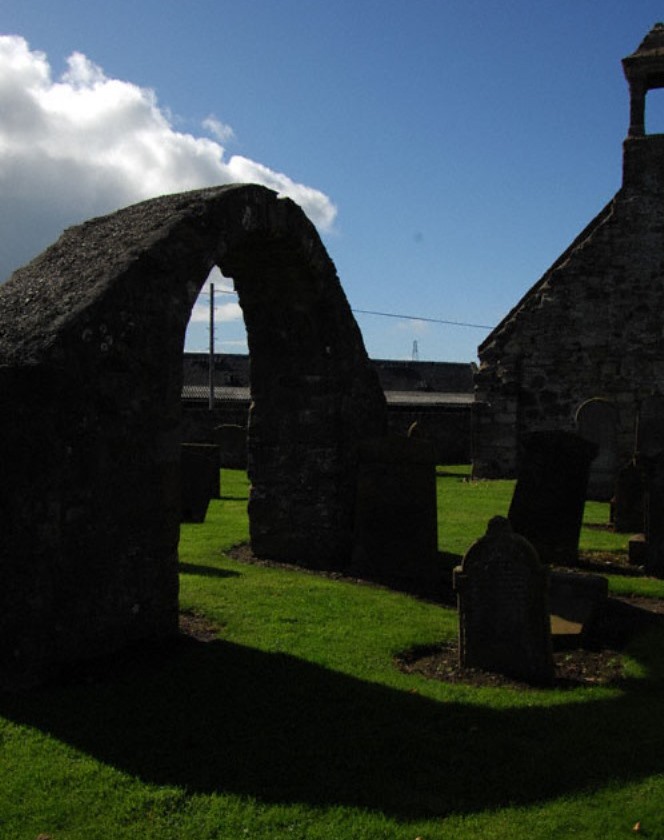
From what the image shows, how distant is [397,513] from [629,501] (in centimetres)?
503

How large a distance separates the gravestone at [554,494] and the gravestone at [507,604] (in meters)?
4.31

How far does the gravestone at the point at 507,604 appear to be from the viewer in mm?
6039

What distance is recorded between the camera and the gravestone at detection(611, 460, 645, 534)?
12672 mm

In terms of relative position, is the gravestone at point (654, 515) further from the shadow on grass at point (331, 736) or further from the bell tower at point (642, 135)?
the bell tower at point (642, 135)

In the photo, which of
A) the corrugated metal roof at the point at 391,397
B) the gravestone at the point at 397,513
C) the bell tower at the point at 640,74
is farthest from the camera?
the corrugated metal roof at the point at 391,397

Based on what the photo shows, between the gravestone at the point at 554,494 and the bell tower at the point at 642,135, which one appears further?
the bell tower at the point at 642,135

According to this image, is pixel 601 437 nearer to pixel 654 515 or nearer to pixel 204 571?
pixel 654 515

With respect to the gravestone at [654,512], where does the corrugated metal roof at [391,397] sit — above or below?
above

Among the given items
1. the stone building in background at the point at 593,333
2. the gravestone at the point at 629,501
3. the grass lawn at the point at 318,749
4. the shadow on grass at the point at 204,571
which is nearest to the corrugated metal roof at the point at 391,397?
the stone building in background at the point at 593,333

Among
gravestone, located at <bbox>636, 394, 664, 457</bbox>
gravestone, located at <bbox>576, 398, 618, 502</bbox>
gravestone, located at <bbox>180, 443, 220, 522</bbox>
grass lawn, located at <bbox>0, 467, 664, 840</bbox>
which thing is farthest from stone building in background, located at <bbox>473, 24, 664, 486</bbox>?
grass lawn, located at <bbox>0, 467, 664, 840</bbox>

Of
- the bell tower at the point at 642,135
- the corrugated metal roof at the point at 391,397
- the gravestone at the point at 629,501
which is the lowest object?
the gravestone at the point at 629,501

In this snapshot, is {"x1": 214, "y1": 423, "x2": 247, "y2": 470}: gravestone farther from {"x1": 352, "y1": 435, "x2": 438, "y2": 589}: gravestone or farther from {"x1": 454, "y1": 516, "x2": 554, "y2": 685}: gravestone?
{"x1": 454, "y1": 516, "x2": 554, "y2": 685}: gravestone

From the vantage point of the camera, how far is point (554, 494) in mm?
10336

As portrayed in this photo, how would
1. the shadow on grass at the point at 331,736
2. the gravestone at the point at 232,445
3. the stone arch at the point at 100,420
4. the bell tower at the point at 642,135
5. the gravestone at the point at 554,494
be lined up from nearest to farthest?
the shadow on grass at the point at 331,736
the stone arch at the point at 100,420
the gravestone at the point at 554,494
the bell tower at the point at 642,135
the gravestone at the point at 232,445
